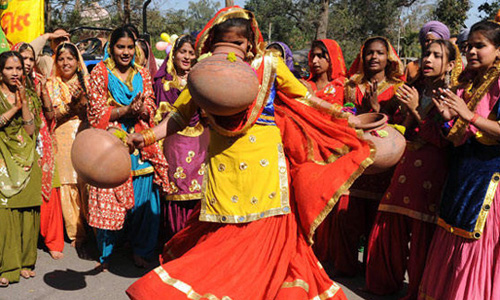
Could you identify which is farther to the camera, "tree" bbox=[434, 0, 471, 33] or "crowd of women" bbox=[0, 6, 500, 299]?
"tree" bbox=[434, 0, 471, 33]

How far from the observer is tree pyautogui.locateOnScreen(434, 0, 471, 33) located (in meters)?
21.7

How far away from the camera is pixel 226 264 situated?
121 inches

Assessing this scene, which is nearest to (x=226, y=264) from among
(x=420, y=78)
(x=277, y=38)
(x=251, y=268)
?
(x=251, y=268)

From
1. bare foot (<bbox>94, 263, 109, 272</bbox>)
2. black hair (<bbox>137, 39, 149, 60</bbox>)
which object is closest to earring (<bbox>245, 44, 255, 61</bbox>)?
bare foot (<bbox>94, 263, 109, 272</bbox>)

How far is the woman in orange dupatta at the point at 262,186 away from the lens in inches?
119

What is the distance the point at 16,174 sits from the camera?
4.85m

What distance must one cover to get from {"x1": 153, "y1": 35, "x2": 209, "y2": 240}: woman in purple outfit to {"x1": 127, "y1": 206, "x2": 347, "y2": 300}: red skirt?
5.99 feet

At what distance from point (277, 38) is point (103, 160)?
160 ft

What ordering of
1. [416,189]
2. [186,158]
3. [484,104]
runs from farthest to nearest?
1. [186,158]
2. [416,189]
3. [484,104]

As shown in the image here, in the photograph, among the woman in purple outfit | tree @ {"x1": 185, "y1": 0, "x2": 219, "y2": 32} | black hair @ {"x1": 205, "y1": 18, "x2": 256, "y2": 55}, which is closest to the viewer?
black hair @ {"x1": 205, "y1": 18, "x2": 256, "y2": 55}

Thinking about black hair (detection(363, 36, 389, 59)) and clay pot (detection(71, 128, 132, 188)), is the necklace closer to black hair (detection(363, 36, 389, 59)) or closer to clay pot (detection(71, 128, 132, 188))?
clay pot (detection(71, 128, 132, 188))

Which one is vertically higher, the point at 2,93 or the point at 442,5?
the point at 442,5

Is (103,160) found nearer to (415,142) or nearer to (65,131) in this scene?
(415,142)

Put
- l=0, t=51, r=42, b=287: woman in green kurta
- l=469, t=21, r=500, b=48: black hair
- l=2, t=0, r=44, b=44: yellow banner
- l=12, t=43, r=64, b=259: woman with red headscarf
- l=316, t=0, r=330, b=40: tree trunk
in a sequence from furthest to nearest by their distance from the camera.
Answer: l=316, t=0, r=330, b=40: tree trunk, l=2, t=0, r=44, b=44: yellow banner, l=12, t=43, r=64, b=259: woman with red headscarf, l=0, t=51, r=42, b=287: woman in green kurta, l=469, t=21, r=500, b=48: black hair
